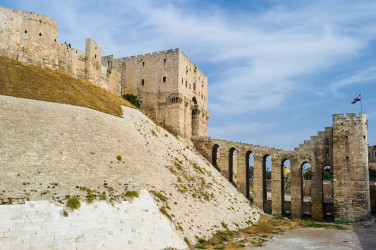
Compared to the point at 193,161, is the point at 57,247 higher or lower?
lower

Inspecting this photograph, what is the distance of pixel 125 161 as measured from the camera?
1024 inches

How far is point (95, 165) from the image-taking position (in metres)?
23.3

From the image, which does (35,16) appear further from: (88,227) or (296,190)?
(296,190)

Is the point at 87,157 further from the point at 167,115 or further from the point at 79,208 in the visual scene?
the point at 167,115

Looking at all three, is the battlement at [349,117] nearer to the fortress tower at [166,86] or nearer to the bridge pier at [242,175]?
the bridge pier at [242,175]

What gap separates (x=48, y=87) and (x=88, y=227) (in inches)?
705

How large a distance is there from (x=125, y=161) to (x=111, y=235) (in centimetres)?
847

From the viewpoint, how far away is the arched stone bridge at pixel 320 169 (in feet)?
126

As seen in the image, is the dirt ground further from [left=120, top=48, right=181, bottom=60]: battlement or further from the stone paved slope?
[left=120, top=48, right=181, bottom=60]: battlement

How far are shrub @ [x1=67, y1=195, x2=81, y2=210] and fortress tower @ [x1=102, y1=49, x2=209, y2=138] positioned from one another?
30243 millimetres

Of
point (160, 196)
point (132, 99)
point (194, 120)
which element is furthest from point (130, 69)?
point (160, 196)

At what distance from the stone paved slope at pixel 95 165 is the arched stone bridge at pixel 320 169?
414 inches

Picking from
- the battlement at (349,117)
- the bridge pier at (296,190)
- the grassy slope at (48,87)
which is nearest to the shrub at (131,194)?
the grassy slope at (48,87)

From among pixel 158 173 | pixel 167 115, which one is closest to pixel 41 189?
pixel 158 173
